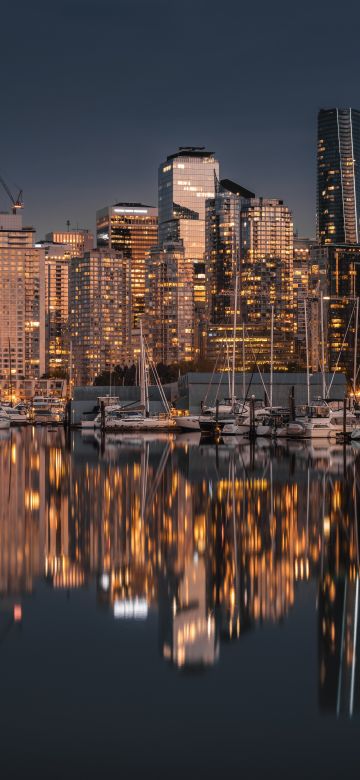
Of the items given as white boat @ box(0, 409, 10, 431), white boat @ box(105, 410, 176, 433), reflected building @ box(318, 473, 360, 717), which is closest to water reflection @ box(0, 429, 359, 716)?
reflected building @ box(318, 473, 360, 717)

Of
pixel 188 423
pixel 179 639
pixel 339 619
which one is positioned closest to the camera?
pixel 179 639

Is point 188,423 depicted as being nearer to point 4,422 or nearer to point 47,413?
Result: point 4,422

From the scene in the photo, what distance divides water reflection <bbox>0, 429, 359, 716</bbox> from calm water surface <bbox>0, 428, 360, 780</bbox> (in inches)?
2.7

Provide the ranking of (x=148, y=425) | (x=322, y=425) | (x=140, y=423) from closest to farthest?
1. (x=322, y=425)
2. (x=148, y=425)
3. (x=140, y=423)

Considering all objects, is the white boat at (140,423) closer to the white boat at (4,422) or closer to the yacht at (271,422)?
the yacht at (271,422)

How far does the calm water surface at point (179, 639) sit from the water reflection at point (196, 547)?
0.07m

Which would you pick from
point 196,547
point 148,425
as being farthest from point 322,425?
point 196,547

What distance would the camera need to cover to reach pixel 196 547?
28250mm

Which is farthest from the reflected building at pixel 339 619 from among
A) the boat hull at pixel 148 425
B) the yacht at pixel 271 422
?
the boat hull at pixel 148 425

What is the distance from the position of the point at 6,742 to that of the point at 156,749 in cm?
171

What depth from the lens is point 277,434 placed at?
8550 cm

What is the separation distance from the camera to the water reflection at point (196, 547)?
19625mm

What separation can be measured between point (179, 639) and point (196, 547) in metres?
9.40

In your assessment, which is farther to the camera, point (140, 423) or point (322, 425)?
point (140, 423)
